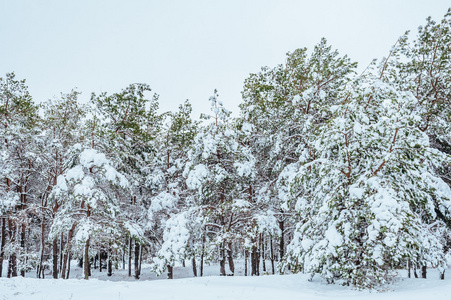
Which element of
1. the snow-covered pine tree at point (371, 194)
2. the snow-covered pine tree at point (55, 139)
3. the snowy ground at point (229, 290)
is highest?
the snow-covered pine tree at point (55, 139)

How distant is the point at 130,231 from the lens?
13.7m

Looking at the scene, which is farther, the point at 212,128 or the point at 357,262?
the point at 212,128

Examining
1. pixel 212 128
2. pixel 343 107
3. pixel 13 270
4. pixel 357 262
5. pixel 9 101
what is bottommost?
pixel 13 270

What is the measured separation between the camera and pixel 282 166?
51.7 feet

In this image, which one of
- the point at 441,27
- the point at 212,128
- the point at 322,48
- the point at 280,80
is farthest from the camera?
the point at 280,80

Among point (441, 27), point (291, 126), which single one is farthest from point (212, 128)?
point (441, 27)

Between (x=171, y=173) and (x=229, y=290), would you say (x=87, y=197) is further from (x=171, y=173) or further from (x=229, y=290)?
(x=229, y=290)

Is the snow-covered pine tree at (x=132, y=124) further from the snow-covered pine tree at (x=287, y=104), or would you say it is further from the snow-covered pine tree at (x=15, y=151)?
the snow-covered pine tree at (x=287, y=104)

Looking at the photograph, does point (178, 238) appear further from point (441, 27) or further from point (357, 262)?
point (441, 27)

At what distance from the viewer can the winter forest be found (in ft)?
27.0

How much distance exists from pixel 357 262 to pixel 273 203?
809 centimetres

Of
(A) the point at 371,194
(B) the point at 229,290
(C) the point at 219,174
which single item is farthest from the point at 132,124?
(A) the point at 371,194

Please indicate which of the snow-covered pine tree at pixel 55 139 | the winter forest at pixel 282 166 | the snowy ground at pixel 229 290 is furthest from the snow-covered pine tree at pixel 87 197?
the snow-covered pine tree at pixel 55 139

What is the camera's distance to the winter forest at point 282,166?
8242mm
